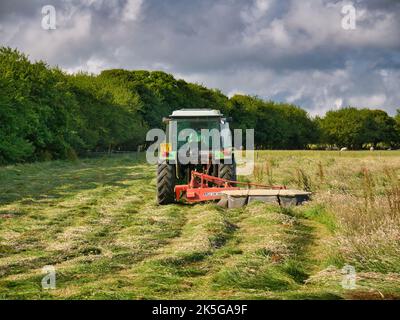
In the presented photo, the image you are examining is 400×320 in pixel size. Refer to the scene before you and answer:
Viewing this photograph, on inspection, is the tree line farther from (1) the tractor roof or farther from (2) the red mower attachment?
(2) the red mower attachment

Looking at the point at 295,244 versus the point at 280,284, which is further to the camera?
the point at 295,244

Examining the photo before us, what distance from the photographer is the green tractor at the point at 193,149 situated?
14.4 meters

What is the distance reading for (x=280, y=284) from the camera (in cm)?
659

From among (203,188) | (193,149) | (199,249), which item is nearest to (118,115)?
(193,149)

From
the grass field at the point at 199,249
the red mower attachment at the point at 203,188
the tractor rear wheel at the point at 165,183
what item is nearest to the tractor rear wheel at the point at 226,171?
the red mower attachment at the point at 203,188

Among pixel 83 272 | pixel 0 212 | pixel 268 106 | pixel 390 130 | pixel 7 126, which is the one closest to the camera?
pixel 83 272

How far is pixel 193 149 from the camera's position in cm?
1475

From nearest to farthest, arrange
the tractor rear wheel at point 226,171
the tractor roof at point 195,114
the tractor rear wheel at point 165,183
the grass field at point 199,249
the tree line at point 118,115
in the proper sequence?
the grass field at point 199,249, the tractor rear wheel at point 165,183, the tractor rear wheel at point 226,171, the tractor roof at point 195,114, the tree line at point 118,115

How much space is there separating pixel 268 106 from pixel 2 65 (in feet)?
285

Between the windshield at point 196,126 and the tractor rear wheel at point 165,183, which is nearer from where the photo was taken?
the tractor rear wheel at point 165,183

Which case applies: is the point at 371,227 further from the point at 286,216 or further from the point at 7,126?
the point at 7,126

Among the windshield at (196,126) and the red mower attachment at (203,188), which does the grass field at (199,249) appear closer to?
the red mower attachment at (203,188)

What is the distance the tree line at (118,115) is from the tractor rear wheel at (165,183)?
15.4 metres
